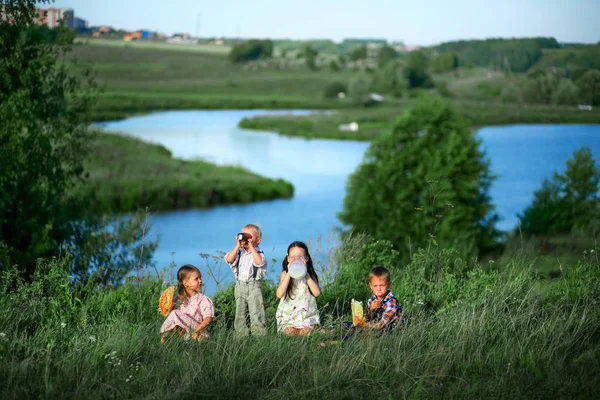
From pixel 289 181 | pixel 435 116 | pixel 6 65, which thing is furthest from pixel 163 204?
pixel 6 65

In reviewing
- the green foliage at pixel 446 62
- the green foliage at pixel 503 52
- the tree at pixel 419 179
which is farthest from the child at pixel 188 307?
the green foliage at pixel 446 62

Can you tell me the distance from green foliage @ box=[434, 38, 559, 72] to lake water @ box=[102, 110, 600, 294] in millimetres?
5032

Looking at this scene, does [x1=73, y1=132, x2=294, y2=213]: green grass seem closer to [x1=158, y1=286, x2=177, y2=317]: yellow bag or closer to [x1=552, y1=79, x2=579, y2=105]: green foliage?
[x1=552, y1=79, x2=579, y2=105]: green foliage

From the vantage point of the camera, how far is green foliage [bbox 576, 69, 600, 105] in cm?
3186

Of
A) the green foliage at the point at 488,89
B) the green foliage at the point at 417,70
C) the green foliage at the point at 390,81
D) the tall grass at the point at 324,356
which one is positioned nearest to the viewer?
the tall grass at the point at 324,356

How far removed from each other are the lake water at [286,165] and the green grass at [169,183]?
0.91 m

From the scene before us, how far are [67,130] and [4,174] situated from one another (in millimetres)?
3384

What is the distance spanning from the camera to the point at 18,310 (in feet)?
15.4

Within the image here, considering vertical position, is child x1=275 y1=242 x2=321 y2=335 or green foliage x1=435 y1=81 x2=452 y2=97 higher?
green foliage x1=435 y1=81 x2=452 y2=97

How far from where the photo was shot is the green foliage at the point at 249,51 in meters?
82.4

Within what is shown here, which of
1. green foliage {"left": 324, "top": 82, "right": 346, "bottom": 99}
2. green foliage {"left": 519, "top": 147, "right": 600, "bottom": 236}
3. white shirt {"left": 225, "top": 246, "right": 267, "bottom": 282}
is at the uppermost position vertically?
green foliage {"left": 324, "top": 82, "right": 346, "bottom": 99}

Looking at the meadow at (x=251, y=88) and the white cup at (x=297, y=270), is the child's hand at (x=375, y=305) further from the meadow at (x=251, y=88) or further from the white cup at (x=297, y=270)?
the meadow at (x=251, y=88)

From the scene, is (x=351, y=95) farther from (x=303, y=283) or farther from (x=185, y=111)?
(x=303, y=283)

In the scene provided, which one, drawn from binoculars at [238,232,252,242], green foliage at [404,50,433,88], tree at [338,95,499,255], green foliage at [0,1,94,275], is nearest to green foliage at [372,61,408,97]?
green foliage at [404,50,433,88]
